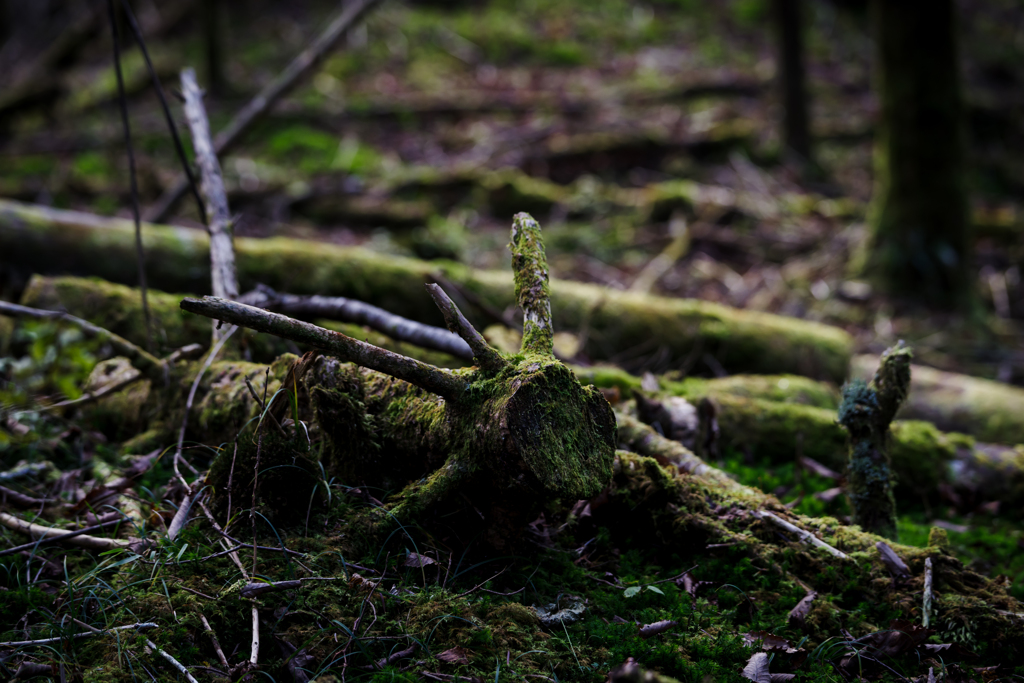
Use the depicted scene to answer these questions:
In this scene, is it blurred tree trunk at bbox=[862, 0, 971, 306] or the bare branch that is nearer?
the bare branch

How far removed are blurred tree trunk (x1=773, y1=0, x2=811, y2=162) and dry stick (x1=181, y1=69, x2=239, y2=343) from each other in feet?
35.8

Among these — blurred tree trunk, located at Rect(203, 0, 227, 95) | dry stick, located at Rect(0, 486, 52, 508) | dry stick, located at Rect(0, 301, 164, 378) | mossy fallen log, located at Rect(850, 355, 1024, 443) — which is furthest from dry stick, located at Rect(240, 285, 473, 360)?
blurred tree trunk, located at Rect(203, 0, 227, 95)

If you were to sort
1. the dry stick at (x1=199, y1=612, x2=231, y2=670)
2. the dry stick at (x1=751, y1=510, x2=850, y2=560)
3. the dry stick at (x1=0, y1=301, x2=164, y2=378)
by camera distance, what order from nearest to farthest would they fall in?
the dry stick at (x1=199, y1=612, x2=231, y2=670) → the dry stick at (x1=751, y1=510, x2=850, y2=560) → the dry stick at (x1=0, y1=301, x2=164, y2=378)

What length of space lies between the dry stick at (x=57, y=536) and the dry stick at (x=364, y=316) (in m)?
1.41

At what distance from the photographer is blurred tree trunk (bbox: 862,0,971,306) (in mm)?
7613

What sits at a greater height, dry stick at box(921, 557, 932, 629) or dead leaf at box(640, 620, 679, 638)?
dead leaf at box(640, 620, 679, 638)

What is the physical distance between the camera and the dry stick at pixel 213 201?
373cm

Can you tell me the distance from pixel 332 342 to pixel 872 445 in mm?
2515

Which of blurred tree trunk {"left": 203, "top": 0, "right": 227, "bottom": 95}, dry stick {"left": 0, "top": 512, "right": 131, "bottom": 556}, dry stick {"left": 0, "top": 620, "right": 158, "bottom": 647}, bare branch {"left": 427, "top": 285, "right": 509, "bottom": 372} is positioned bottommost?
dry stick {"left": 0, "top": 620, "right": 158, "bottom": 647}

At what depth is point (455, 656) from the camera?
2.17 m

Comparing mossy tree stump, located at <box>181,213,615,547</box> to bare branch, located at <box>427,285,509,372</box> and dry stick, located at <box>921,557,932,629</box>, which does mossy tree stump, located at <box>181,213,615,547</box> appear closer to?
bare branch, located at <box>427,285,509,372</box>

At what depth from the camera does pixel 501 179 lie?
34.4 ft

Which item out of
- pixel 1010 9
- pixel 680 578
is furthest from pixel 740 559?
pixel 1010 9

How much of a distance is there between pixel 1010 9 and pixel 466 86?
664 inches
